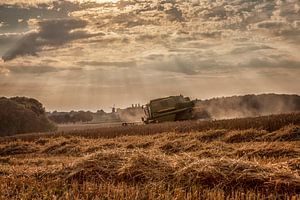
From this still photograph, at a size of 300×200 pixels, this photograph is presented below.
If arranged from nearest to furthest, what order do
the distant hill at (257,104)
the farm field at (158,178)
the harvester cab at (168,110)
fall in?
the farm field at (158,178) < the harvester cab at (168,110) < the distant hill at (257,104)

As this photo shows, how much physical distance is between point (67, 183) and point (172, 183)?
212 cm

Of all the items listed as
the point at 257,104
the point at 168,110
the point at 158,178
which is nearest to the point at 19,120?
the point at 168,110

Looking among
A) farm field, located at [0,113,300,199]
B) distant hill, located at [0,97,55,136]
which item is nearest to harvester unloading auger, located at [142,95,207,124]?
distant hill, located at [0,97,55,136]

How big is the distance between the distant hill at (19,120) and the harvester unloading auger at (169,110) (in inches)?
365

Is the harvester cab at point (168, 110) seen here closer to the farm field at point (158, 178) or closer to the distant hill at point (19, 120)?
the distant hill at point (19, 120)

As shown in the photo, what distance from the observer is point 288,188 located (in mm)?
7352

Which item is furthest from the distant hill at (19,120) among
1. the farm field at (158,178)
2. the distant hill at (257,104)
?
the farm field at (158,178)

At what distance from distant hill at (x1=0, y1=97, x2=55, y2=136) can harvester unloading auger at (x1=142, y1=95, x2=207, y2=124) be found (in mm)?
9266

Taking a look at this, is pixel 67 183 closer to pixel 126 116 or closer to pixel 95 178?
pixel 95 178

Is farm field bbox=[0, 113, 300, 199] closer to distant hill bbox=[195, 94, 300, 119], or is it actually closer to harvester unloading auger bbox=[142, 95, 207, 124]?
harvester unloading auger bbox=[142, 95, 207, 124]

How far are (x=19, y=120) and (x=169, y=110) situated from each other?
11887 millimetres

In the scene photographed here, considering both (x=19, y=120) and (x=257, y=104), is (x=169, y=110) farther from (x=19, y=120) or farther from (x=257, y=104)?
(x=257, y=104)

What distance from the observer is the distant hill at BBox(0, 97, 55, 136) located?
3425 cm

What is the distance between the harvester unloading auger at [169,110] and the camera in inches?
1261
